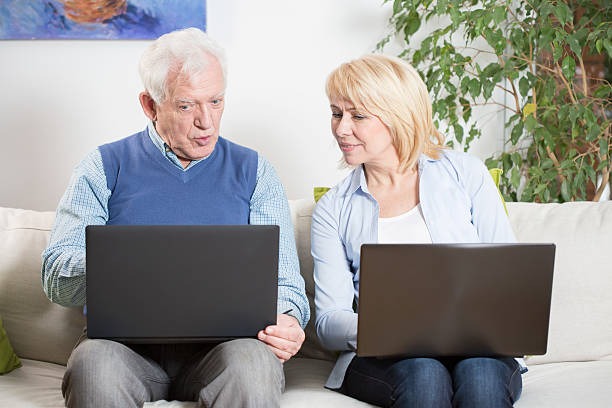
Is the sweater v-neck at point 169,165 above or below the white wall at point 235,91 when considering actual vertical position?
below

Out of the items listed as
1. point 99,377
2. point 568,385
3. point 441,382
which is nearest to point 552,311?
point 568,385

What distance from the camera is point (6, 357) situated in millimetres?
1662

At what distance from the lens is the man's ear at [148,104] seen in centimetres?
161

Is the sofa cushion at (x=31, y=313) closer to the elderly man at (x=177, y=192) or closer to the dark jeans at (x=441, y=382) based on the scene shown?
the elderly man at (x=177, y=192)

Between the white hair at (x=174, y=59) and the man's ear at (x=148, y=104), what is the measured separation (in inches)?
1.0

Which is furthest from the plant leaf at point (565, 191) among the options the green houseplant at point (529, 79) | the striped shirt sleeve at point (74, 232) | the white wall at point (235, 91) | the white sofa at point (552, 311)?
the striped shirt sleeve at point (74, 232)

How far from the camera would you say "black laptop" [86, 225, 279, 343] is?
1.18m

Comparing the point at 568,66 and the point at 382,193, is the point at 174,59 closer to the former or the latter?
the point at 382,193

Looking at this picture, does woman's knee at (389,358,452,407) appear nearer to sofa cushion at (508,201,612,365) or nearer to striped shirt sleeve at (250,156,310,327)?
striped shirt sleeve at (250,156,310,327)

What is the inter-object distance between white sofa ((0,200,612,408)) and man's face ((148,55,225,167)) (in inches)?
16.5

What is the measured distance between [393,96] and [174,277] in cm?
72

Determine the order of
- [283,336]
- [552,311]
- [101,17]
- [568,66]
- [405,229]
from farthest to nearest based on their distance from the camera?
[101,17] < [568,66] < [552,311] < [405,229] < [283,336]

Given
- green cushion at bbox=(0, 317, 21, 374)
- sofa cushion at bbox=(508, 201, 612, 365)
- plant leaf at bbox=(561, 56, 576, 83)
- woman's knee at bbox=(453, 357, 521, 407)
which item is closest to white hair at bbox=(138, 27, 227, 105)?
green cushion at bbox=(0, 317, 21, 374)

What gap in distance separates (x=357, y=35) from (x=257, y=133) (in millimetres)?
546
